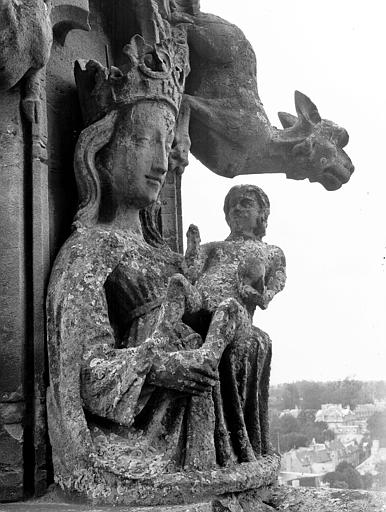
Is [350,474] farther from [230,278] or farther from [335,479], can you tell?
[230,278]

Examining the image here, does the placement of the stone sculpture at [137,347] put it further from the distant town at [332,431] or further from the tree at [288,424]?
the tree at [288,424]

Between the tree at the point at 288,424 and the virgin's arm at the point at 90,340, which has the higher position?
the virgin's arm at the point at 90,340

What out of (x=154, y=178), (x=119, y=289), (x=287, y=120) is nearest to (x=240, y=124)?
(x=287, y=120)

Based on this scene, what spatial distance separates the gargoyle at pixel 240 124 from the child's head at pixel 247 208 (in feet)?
2.48

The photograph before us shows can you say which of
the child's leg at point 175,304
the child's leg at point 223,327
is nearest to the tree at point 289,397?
the child's leg at point 223,327

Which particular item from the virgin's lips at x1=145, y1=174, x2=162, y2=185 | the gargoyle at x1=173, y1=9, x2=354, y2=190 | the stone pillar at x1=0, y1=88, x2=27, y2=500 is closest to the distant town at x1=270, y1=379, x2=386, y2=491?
the gargoyle at x1=173, y1=9, x2=354, y2=190

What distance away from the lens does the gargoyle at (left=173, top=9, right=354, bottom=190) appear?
19.7 ft

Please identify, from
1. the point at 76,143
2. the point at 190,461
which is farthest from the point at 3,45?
the point at 190,461

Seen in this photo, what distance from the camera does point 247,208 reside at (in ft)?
17.7

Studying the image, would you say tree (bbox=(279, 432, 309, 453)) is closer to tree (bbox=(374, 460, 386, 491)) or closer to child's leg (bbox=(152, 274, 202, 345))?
tree (bbox=(374, 460, 386, 491))

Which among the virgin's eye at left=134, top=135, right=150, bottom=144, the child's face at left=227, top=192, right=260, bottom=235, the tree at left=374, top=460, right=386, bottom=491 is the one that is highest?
the virgin's eye at left=134, top=135, right=150, bottom=144

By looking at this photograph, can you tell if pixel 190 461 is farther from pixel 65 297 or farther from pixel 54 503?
pixel 65 297

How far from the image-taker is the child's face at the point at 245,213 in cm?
538

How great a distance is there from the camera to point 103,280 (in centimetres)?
466
